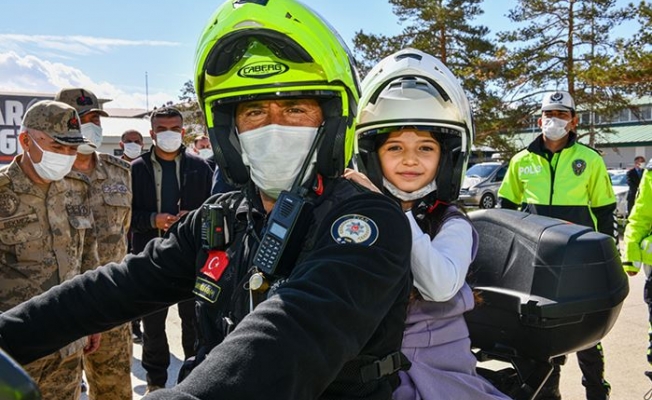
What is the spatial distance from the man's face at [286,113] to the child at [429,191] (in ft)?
1.81

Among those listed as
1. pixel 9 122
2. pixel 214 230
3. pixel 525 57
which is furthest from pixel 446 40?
pixel 214 230

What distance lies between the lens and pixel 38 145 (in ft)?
10.9

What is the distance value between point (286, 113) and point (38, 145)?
2168mm

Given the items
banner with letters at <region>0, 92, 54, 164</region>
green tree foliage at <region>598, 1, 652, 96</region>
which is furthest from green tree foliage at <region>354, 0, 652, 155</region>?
banner with letters at <region>0, 92, 54, 164</region>

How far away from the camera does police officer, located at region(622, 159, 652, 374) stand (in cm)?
432

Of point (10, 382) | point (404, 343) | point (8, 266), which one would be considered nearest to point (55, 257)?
point (8, 266)

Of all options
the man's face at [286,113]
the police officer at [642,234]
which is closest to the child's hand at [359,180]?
the man's face at [286,113]

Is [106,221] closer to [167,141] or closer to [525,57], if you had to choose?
[167,141]

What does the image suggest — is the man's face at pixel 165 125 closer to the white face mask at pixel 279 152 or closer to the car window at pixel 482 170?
the white face mask at pixel 279 152

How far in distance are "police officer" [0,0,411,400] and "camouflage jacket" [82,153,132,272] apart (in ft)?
8.65

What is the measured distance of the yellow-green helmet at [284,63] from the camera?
5.29 feet

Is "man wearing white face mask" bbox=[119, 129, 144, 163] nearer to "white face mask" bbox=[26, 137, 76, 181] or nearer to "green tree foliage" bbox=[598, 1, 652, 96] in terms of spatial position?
"white face mask" bbox=[26, 137, 76, 181]

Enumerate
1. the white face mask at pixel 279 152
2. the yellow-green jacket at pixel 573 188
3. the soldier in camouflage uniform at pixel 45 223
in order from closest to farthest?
1. the white face mask at pixel 279 152
2. the soldier in camouflage uniform at pixel 45 223
3. the yellow-green jacket at pixel 573 188

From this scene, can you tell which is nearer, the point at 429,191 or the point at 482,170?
the point at 429,191
